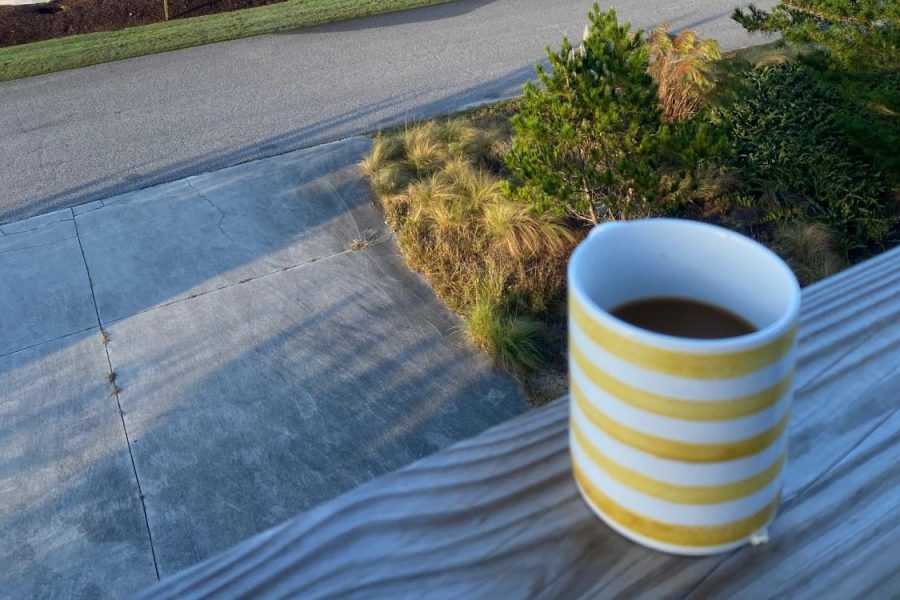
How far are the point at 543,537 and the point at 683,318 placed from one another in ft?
0.97

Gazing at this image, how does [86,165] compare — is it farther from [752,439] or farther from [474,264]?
[752,439]

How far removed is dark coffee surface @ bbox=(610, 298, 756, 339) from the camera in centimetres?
82

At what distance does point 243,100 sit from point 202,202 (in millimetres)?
2590

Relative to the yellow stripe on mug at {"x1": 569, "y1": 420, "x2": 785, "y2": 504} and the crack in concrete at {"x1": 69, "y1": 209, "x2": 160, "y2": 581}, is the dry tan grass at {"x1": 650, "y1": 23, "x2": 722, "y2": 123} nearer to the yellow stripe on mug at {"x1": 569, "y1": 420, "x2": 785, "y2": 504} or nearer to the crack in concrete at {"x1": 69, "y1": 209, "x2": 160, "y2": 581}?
the crack in concrete at {"x1": 69, "y1": 209, "x2": 160, "y2": 581}

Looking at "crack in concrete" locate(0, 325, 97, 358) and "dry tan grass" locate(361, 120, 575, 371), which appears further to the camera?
"crack in concrete" locate(0, 325, 97, 358)

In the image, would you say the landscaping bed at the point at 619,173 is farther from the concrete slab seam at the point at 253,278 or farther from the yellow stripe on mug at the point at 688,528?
the yellow stripe on mug at the point at 688,528

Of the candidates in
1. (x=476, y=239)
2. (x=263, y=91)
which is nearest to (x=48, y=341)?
(x=476, y=239)

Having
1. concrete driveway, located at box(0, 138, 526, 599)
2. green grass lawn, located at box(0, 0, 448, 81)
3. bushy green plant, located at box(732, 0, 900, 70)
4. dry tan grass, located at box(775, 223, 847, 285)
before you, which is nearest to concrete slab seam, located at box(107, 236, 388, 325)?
concrete driveway, located at box(0, 138, 526, 599)

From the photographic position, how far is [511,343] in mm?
3857

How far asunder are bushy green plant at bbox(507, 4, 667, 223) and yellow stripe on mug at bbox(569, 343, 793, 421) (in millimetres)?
3329

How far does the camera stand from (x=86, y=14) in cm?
1068

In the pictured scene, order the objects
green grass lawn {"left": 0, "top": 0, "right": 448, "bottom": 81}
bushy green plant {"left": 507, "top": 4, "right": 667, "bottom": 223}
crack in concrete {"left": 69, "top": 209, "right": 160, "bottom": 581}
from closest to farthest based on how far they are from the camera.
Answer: crack in concrete {"left": 69, "top": 209, "right": 160, "bottom": 581}
bushy green plant {"left": 507, "top": 4, "right": 667, "bottom": 223}
green grass lawn {"left": 0, "top": 0, "right": 448, "bottom": 81}

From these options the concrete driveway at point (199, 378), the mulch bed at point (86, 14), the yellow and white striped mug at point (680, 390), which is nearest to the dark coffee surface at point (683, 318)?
the yellow and white striped mug at point (680, 390)

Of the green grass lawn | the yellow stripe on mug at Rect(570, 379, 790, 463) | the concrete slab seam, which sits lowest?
the concrete slab seam
